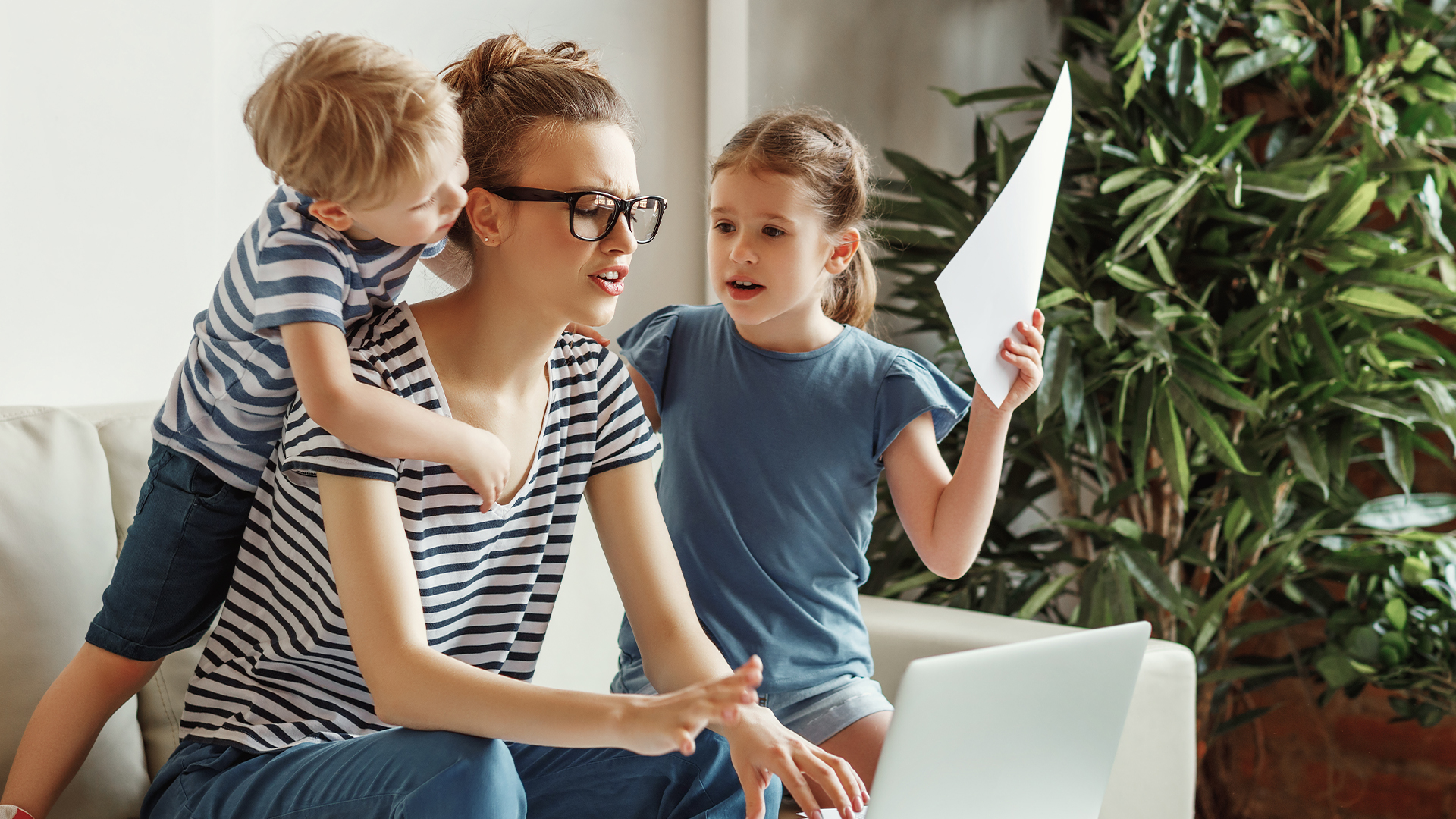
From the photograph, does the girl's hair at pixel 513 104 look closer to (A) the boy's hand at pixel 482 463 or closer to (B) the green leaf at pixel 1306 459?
(A) the boy's hand at pixel 482 463

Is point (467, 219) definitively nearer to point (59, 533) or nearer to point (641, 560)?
point (641, 560)

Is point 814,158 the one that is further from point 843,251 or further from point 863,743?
point 863,743

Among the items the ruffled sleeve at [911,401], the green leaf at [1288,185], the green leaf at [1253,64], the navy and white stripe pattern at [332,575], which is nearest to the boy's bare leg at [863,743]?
the ruffled sleeve at [911,401]

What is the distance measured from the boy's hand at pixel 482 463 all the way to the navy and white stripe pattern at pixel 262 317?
0.45ft

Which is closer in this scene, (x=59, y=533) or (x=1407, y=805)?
(x=59, y=533)

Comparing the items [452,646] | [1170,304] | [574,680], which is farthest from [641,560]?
[1170,304]

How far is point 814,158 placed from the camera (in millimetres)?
1278

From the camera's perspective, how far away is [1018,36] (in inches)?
Answer: 114

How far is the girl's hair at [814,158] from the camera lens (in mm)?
1267

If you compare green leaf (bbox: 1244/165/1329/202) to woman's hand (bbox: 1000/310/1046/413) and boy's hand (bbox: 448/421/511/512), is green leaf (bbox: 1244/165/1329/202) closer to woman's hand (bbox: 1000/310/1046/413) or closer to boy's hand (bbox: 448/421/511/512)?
woman's hand (bbox: 1000/310/1046/413)

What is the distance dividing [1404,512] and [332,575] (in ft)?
6.24

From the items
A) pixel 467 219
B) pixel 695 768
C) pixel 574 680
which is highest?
pixel 467 219

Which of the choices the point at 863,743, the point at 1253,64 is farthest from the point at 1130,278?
the point at 863,743

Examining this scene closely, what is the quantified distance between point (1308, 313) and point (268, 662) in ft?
5.97
